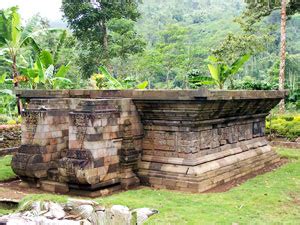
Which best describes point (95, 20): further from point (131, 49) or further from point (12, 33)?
point (12, 33)

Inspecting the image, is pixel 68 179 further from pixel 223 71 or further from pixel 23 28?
pixel 23 28

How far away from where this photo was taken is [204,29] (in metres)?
59.7

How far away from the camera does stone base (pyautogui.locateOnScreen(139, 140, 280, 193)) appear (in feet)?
25.2

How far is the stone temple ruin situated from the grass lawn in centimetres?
44

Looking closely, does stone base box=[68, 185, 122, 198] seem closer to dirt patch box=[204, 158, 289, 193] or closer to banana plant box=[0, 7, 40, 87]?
dirt patch box=[204, 158, 289, 193]

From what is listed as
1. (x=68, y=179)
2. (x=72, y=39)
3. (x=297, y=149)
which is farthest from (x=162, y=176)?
(x=72, y=39)

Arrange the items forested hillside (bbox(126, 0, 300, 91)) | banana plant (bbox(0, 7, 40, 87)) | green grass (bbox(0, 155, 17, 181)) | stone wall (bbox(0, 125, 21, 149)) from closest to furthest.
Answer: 1. green grass (bbox(0, 155, 17, 181))
2. stone wall (bbox(0, 125, 21, 149))
3. banana plant (bbox(0, 7, 40, 87))
4. forested hillside (bbox(126, 0, 300, 91))

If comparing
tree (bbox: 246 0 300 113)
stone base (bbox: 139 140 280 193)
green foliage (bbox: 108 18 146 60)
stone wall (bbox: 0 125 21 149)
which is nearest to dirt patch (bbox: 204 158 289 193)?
stone base (bbox: 139 140 280 193)

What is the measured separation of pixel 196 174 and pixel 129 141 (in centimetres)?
138

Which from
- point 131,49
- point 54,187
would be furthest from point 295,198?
point 131,49

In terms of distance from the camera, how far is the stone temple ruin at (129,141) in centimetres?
736

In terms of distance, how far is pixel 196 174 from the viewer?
7.68 meters

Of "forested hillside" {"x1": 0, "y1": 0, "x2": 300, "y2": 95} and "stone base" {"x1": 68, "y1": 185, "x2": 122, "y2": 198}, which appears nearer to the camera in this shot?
"stone base" {"x1": 68, "y1": 185, "x2": 122, "y2": 198}

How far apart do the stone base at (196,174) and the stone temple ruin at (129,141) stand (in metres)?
0.02
